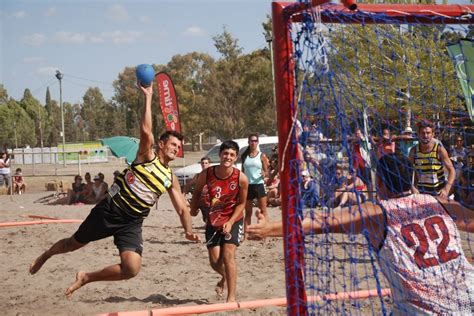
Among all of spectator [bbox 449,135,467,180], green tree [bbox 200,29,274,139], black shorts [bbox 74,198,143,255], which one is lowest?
black shorts [bbox 74,198,143,255]

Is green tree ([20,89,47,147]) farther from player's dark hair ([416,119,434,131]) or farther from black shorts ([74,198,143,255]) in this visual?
black shorts ([74,198,143,255])

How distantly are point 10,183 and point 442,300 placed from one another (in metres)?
20.6

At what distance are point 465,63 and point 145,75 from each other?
265 cm

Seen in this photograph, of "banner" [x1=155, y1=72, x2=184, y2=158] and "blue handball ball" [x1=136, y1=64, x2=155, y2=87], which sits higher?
"banner" [x1=155, y1=72, x2=184, y2=158]

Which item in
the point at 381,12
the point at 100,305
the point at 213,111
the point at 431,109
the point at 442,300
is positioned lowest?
the point at 100,305

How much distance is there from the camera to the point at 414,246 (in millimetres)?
3252

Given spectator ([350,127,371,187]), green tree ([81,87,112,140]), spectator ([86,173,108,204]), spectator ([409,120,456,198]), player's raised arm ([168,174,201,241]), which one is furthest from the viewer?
green tree ([81,87,112,140])

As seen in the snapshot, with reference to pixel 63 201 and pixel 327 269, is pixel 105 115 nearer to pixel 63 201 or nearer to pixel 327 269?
pixel 63 201

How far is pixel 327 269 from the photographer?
4016mm

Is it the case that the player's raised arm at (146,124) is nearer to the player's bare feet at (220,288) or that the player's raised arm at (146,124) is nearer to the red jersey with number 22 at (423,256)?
the player's bare feet at (220,288)

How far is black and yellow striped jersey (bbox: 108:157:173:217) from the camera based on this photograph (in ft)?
18.6

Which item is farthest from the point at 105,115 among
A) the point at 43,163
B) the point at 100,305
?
the point at 100,305

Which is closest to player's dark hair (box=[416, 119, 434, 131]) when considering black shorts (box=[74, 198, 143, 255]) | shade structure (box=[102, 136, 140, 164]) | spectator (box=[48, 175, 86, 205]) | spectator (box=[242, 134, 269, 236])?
black shorts (box=[74, 198, 143, 255])

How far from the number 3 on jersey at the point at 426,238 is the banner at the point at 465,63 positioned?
157 cm
